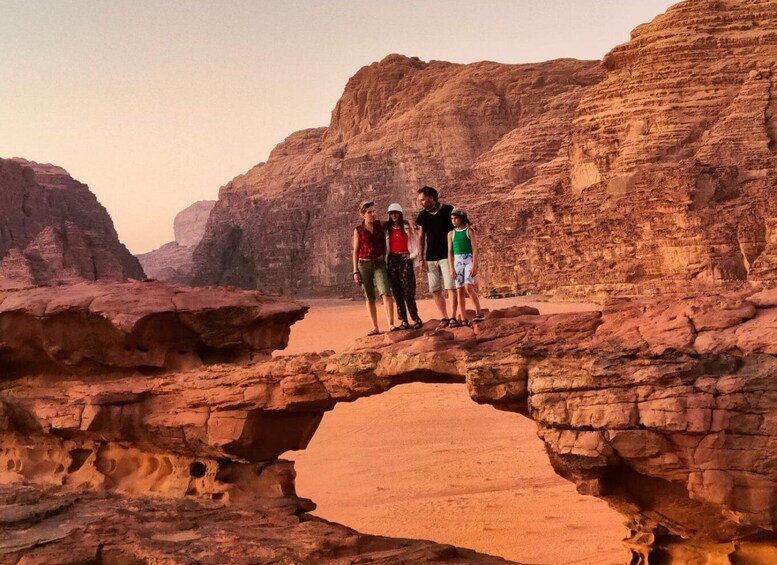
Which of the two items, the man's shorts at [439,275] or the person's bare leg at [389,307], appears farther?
the person's bare leg at [389,307]

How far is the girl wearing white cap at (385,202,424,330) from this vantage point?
1009cm

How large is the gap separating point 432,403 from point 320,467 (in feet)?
19.4

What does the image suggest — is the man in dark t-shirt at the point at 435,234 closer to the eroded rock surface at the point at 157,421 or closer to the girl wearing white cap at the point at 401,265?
the girl wearing white cap at the point at 401,265

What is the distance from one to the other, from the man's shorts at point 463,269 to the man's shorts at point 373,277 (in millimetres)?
966

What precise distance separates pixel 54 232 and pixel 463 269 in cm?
7257

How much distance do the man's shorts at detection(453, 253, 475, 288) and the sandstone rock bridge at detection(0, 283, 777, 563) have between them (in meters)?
0.63

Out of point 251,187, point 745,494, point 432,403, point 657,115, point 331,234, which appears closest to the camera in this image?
point 745,494

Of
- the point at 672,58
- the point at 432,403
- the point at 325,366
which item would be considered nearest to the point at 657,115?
the point at 672,58

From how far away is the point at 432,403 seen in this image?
74.0 feet

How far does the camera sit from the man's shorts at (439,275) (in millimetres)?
10055

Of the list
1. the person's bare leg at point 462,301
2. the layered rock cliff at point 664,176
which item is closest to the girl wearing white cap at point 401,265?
the person's bare leg at point 462,301

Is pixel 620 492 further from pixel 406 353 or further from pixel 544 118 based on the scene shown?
pixel 544 118

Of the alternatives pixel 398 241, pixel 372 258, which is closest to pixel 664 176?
pixel 372 258

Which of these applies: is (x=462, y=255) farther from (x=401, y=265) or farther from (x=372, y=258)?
(x=372, y=258)
